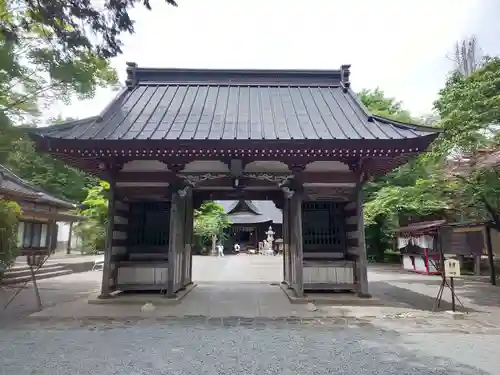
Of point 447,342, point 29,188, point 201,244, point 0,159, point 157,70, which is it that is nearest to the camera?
point 447,342

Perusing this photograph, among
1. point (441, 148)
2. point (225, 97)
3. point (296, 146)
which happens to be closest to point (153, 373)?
point (296, 146)

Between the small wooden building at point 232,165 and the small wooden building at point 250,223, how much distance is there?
2291cm

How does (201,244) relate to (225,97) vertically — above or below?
below

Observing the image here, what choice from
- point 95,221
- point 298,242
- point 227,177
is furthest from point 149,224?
point 95,221

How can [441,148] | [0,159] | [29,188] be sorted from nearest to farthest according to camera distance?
[0,159]
[441,148]
[29,188]

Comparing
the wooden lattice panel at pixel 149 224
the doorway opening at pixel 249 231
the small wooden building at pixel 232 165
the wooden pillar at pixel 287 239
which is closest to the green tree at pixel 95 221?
the doorway opening at pixel 249 231

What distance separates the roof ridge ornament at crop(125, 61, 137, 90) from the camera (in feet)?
35.6

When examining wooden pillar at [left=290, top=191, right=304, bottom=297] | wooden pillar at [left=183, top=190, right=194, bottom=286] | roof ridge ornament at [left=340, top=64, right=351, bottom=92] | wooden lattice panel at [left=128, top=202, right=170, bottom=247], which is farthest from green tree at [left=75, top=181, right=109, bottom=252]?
wooden pillar at [left=290, top=191, right=304, bottom=297]

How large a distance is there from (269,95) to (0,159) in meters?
7.21

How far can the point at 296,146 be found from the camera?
7.17 metres

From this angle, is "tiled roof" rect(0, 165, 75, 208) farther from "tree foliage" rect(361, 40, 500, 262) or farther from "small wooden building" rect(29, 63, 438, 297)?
"tree foliage" rect(361, 40, 500, 262)

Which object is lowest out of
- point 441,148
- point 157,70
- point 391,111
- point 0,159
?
point 0,159

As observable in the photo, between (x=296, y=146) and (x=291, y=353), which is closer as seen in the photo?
(x=291, y=353)

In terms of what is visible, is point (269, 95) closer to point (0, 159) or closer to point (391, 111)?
point (0, 159)
